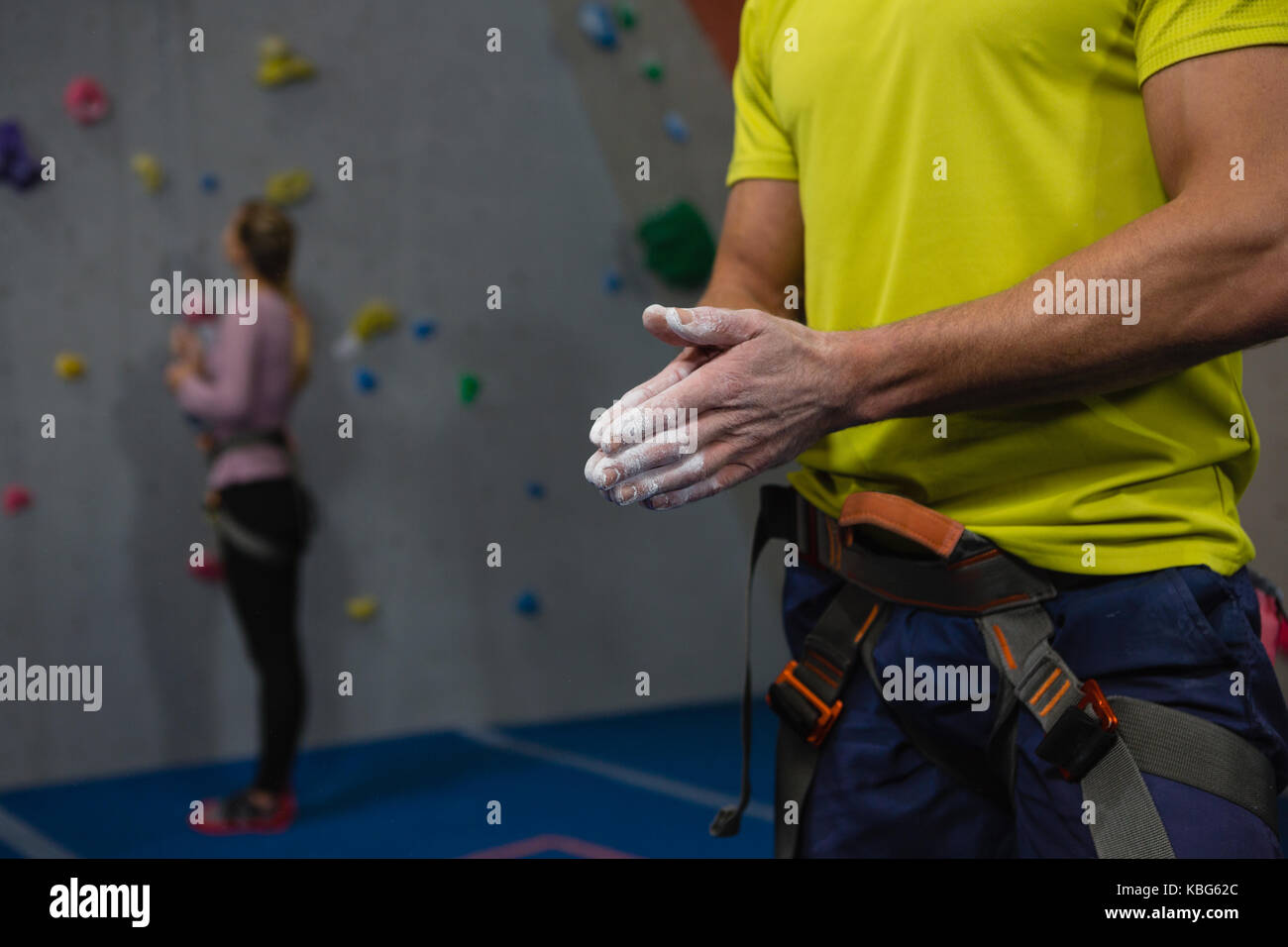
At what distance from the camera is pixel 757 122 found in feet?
3.95

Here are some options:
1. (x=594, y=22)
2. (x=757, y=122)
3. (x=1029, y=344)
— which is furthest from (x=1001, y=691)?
(x=594, y=22)

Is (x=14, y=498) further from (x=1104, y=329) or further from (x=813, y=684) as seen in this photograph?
(x=1104, y=329)

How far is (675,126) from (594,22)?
473mm

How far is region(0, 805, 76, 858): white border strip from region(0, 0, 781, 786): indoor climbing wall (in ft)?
1.25

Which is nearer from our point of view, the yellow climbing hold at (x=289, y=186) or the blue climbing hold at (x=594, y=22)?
the yellow climbing hold at (x=289, y=186)

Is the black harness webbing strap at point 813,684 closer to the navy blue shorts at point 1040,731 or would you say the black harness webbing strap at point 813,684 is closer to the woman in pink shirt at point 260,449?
the navy blue shorts at point 1040,731

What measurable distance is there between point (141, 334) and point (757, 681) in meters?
2.60

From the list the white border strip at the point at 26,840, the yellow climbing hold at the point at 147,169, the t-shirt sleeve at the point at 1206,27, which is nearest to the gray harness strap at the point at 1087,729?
the t-shirt sleeve at the point at 1206,27

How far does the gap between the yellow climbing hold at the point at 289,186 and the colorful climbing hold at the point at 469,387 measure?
798mm

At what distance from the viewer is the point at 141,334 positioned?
3535 millimetres

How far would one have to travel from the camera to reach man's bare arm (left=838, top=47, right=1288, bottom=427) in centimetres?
80

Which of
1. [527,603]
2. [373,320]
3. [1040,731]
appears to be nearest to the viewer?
[1040,731]

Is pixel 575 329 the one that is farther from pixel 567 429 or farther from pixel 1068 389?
pixel 1068 389

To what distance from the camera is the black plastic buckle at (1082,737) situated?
877 millimetres
